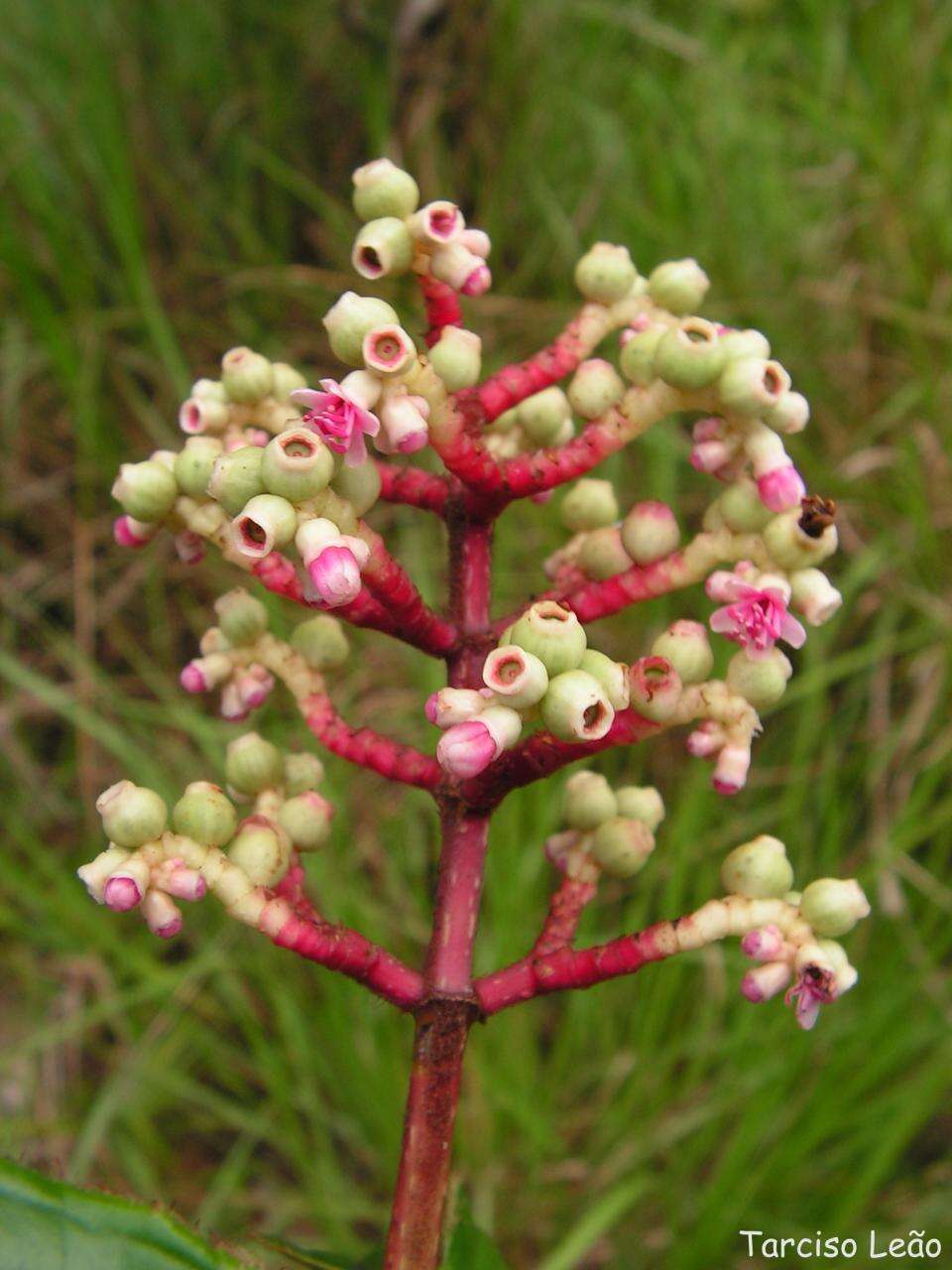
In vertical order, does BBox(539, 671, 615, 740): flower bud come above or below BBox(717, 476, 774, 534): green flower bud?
below

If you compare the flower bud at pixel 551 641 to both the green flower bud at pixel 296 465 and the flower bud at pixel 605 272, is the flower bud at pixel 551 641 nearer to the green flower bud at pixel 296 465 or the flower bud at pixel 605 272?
the green flower bud at pixel 296 465

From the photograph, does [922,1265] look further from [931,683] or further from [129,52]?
[129,52]

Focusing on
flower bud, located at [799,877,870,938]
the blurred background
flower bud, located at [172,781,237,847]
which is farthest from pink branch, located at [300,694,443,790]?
the blurred background

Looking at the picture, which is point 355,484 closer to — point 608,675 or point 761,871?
point 608,675

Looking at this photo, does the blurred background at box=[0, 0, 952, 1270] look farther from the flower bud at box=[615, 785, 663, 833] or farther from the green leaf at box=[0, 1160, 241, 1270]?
the green leaf at box=[0, 1160, 241, 1270]

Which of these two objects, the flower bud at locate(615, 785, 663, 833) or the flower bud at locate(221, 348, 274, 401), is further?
the flower bud at locate(615, 785, 663, 833)

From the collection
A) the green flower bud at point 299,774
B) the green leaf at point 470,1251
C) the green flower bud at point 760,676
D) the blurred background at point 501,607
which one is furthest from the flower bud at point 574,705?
the blurred background at point 501,607

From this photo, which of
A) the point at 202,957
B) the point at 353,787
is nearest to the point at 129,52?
the point at 353,787

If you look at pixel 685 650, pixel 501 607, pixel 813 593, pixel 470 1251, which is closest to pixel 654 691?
pixel 685 650
